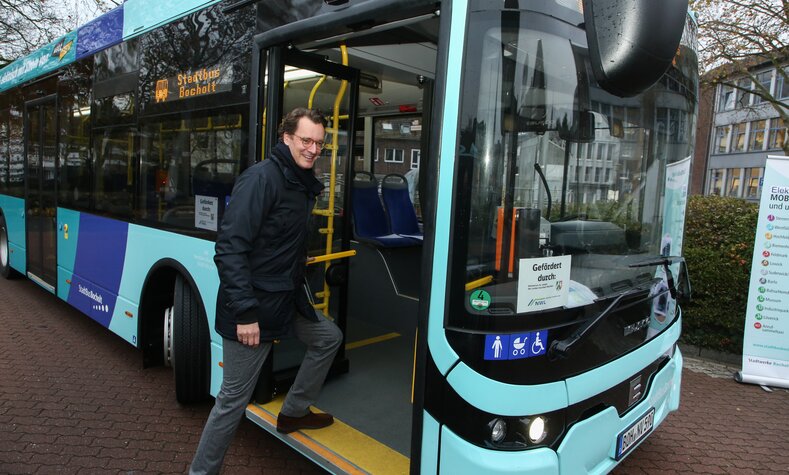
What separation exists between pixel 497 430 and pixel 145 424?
106 inches

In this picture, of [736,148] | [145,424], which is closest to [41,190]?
[145,424]

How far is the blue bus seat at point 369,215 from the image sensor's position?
17.7 ft

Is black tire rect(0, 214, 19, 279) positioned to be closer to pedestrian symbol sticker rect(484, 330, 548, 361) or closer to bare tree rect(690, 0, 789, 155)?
pedestrian symbol sticker rect(484, 330, 548, 361)

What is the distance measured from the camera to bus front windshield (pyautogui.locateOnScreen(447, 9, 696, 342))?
195cm

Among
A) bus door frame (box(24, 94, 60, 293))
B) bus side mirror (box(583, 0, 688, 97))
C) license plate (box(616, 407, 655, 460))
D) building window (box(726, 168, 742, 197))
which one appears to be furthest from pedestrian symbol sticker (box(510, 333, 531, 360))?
building window (box(726, 168, 742, 197))

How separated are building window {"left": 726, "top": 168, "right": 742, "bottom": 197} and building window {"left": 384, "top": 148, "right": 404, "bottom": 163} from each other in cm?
4669

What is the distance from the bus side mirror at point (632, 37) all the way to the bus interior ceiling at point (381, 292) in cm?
148

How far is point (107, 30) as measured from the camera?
176 inches

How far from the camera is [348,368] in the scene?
3916 millimetres

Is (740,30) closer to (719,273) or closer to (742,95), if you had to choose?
(742,95)

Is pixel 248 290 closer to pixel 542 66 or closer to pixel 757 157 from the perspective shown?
pixel 542 66

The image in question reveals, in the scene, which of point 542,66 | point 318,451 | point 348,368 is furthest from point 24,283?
point 542,66

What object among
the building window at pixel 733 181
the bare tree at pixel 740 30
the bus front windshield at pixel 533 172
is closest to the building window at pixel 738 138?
the building window at pixel 733 181

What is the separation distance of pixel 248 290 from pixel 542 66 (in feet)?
4.85
